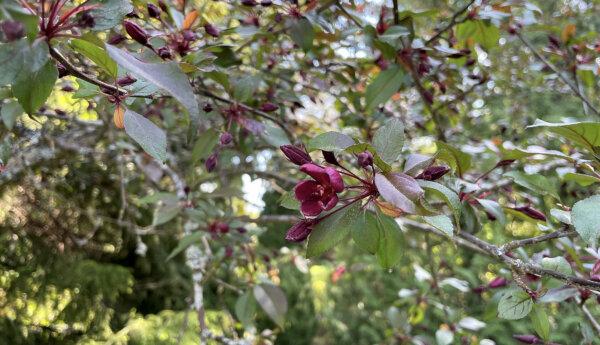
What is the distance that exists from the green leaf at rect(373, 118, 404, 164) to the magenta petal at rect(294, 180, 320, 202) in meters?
0.12

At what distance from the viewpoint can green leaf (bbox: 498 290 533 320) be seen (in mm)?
798

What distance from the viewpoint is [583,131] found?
27.6 inches

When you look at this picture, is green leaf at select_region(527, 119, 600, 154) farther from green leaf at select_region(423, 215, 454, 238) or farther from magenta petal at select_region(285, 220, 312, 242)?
magenta petal at select_region(285, 220, 312, 242)

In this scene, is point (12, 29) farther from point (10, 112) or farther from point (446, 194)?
point (10, 112)

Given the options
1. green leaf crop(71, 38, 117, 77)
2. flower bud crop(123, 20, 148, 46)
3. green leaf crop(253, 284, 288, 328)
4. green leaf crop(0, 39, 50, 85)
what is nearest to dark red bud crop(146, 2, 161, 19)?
flower bud crop(123, 20, 148, 46)

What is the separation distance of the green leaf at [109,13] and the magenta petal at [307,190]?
32 centimetres

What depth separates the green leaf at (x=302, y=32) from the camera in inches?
42.7

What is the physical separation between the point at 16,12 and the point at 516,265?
2.36ft

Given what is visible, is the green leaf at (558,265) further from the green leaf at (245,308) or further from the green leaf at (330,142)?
the green leaf at (245,308)

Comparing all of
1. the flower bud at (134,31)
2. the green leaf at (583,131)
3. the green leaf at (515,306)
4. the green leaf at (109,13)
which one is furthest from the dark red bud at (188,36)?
the green leaf at (515,306)

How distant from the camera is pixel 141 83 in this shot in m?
0.74

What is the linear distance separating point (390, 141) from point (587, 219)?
0.88 ft

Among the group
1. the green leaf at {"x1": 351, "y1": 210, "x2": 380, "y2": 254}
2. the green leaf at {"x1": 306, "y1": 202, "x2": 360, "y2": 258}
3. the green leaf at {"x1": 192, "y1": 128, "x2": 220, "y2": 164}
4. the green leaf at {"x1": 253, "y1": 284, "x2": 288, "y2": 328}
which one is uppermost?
the green leaf at {"x1": 306, "y1": 202, "x2": 360, "y2": 258}

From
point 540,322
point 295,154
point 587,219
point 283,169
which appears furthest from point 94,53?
point 283,169
